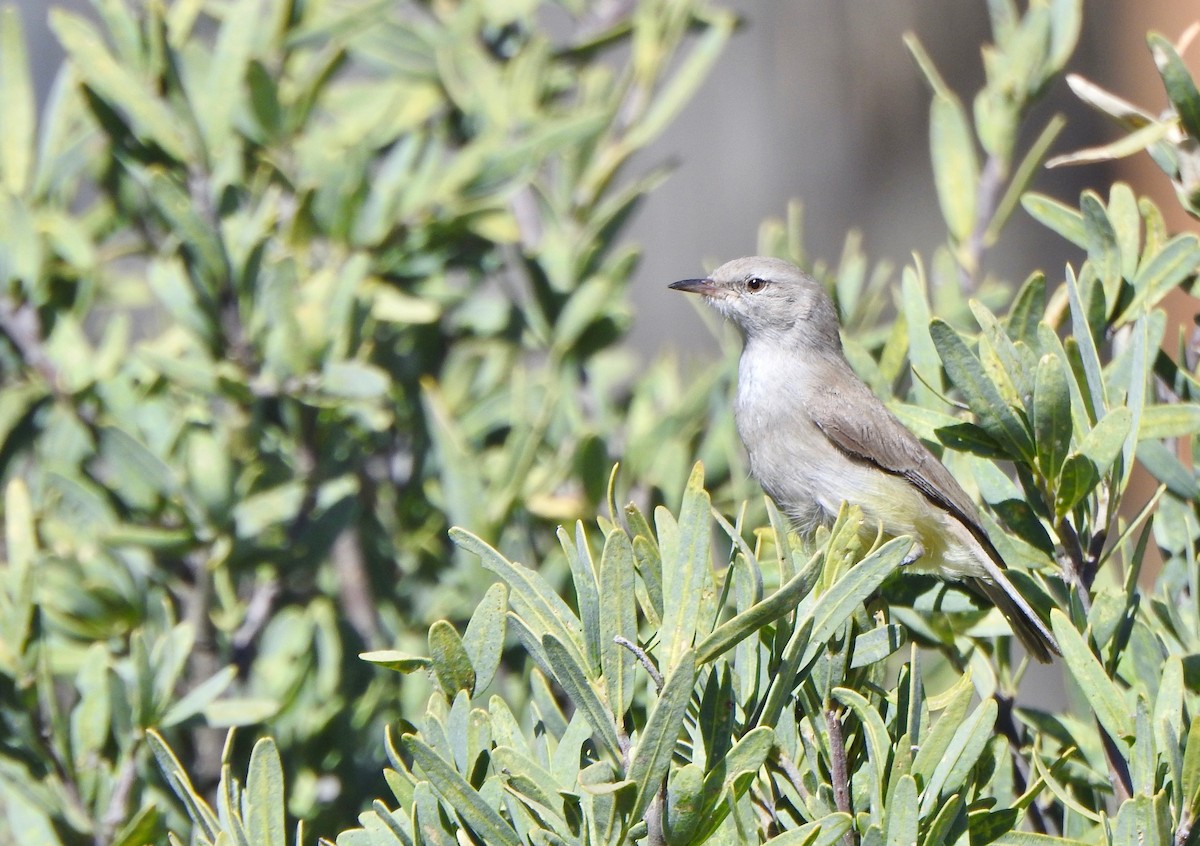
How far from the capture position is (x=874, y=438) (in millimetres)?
3258

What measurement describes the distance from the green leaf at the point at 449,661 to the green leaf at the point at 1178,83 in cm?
137

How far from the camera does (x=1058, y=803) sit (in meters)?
1.98

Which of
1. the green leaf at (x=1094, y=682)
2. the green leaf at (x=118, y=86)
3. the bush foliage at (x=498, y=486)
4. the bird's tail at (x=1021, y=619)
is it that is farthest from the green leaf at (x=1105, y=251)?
the green leaf at (x=118, y=86)

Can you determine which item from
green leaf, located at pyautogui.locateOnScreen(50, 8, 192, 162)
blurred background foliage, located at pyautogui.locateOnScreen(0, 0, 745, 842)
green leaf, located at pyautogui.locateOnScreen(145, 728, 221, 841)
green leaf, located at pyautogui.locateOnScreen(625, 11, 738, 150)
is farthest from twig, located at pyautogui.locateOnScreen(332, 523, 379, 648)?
green leaf, located at pyautogui.locateOnScreen(145, 728, 221, 841)

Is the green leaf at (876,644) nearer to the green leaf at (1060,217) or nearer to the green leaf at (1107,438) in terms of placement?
the green leaf at (1107,438)

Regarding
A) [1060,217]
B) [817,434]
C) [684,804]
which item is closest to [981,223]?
[1060,217]

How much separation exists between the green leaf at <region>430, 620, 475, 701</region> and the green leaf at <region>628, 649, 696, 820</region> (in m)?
0.28

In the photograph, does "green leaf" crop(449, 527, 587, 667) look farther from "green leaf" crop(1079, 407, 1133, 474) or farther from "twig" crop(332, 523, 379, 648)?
"twig" crop(332, 523, 379, 648)

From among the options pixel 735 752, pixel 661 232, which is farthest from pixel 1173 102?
pixel 661 232

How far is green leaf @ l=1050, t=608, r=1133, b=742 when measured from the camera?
1.58 m

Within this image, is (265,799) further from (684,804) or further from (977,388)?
(977,388)

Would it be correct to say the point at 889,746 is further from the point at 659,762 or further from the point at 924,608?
the point at 924,608

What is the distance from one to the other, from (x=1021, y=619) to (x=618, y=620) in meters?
1.18

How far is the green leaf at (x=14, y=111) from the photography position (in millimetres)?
2771
